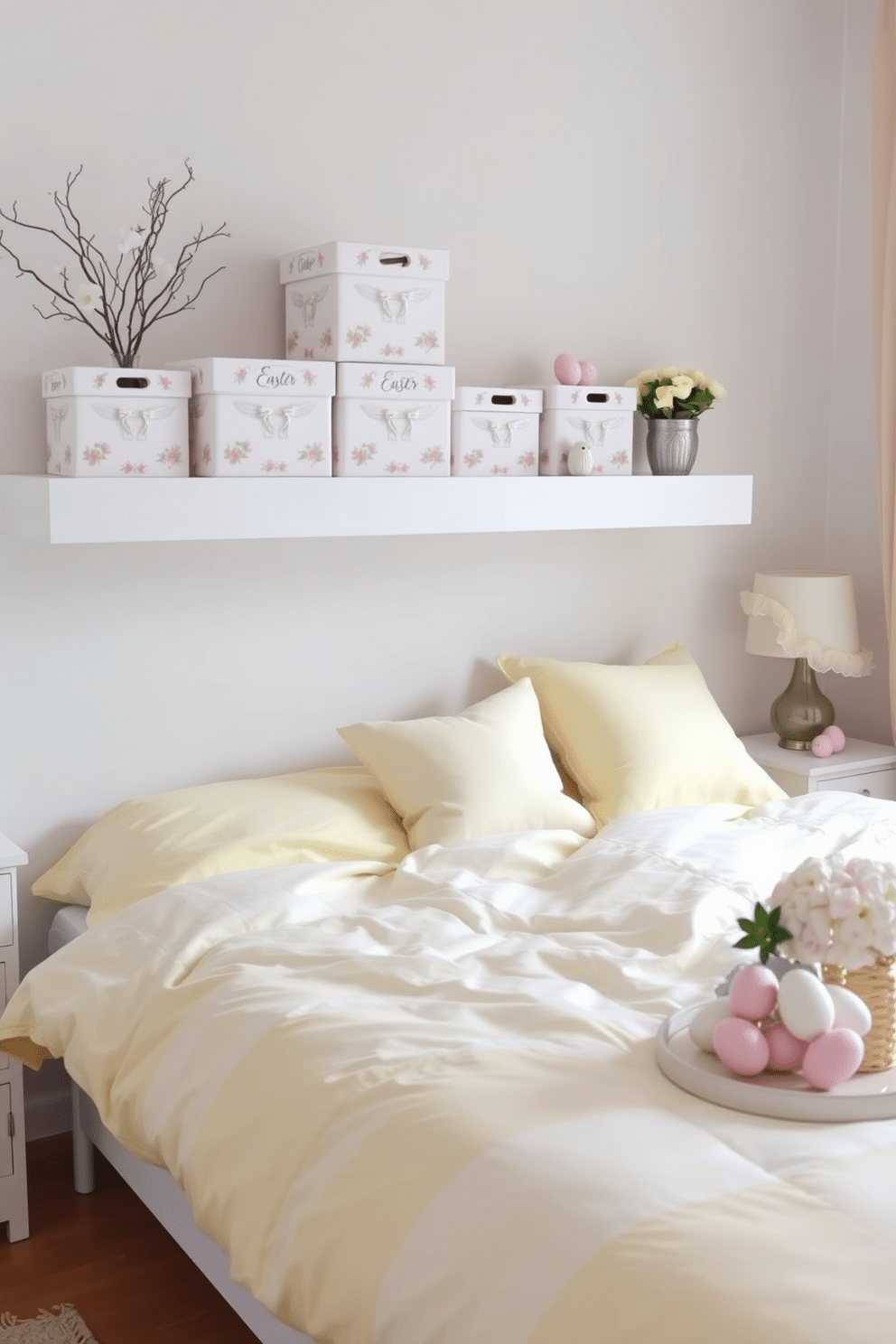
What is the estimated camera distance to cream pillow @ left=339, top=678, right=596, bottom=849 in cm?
265

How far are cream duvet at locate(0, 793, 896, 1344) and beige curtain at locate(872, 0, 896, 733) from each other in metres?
1.15

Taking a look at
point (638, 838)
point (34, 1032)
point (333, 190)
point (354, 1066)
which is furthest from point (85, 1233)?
point (333, 190)

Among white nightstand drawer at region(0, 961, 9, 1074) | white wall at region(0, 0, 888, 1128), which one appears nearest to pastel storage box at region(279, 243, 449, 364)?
white wall at region(0, 0, 888, 1128)

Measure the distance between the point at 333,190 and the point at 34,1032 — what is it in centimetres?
178

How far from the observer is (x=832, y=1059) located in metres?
1.61

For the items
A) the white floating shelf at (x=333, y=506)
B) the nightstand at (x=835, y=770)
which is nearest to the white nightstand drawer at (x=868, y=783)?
the nightstand at (x=835, y=770)

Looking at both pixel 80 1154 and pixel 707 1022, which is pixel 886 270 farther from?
pixel 80 1154

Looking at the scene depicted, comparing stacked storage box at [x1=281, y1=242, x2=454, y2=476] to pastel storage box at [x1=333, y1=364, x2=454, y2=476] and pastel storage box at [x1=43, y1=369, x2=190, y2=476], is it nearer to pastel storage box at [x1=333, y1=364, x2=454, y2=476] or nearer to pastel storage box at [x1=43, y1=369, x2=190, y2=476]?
pastel storage box at [x1=333, y1=364, x2=454, y2=476]

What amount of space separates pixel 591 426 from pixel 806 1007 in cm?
170

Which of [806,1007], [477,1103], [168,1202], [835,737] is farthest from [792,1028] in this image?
[835,737]

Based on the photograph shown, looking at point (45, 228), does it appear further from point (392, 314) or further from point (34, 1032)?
point (34, 1032)

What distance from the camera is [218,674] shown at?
2.88 m

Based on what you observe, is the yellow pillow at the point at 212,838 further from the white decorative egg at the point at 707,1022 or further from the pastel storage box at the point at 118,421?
the white decorative egg at the point at 707,1022

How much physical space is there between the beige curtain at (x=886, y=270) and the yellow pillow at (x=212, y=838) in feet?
5.16
